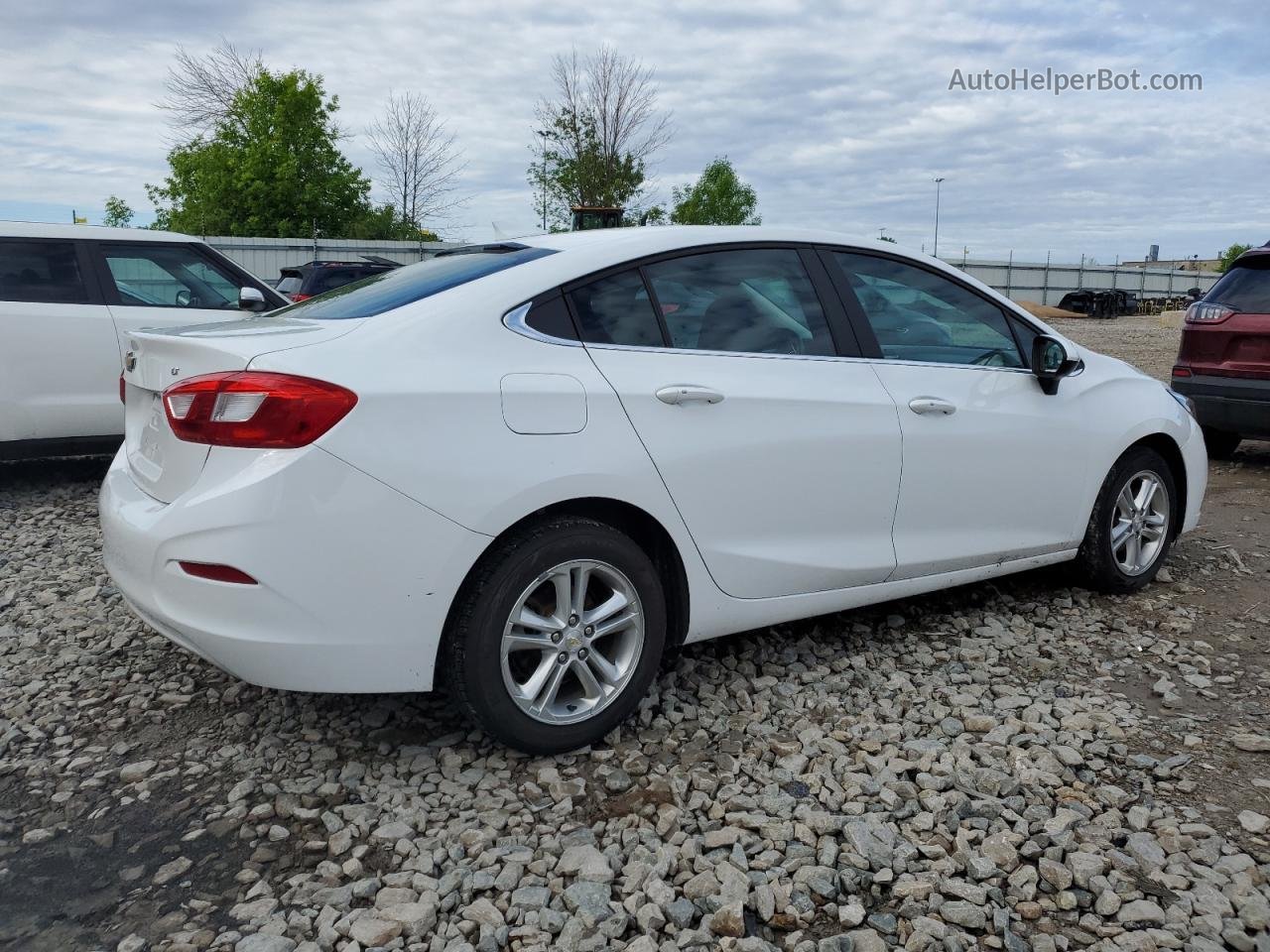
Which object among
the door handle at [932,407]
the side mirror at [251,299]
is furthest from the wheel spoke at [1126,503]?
the side mirror at [251,299]

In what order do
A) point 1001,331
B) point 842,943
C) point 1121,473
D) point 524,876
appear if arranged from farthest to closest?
1. point 1121,473
2. point 1001,331
3. point 524,876
4. point 842,943

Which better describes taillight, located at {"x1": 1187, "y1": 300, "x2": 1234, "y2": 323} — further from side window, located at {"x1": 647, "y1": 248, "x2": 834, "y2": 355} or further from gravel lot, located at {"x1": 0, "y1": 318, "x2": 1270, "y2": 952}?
side window, located at {"x1": 647, "y1": 248, "x2": 834, "y2": 355}

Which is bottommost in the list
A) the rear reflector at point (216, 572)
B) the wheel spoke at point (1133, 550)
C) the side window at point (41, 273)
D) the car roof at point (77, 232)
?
the wheel spoke at point (1133, 550)

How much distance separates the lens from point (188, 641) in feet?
9.51

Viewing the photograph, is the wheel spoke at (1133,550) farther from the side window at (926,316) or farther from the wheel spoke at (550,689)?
the wheel spoke at (550,689)

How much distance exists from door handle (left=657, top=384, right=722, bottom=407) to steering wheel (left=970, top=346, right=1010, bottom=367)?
1417 millimetres

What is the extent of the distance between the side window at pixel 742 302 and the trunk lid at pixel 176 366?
104cm

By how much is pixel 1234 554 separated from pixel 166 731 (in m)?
5.13

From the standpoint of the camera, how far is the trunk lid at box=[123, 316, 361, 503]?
9.43 feet

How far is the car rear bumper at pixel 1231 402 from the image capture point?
7.38 m

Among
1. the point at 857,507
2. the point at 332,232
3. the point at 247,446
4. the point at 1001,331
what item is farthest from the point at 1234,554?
the point at 332,232

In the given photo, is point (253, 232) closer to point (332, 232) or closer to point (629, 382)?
point (332, 232)

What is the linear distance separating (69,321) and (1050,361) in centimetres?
578

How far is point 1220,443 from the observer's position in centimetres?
877
